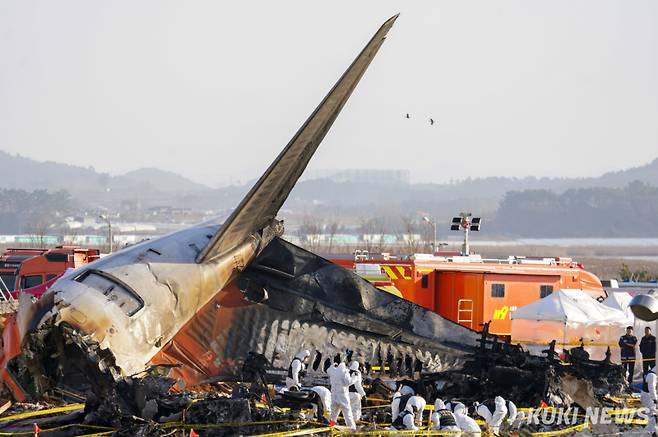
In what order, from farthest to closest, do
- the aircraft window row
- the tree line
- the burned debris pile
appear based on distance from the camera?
the tree line < the burned debris pile < the aircraft window row

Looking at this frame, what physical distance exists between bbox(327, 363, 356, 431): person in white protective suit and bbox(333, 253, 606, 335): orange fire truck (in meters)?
15.8

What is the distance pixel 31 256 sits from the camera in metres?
36.9

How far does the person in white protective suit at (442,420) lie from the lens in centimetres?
1492

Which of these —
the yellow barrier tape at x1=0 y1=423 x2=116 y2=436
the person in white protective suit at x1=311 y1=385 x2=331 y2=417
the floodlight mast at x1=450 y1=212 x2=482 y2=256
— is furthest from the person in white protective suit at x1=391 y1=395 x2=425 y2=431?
the floodlight mast at x1=450 y1=212 x2=482 y2=256

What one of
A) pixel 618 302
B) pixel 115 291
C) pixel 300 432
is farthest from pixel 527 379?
pixel 618 302

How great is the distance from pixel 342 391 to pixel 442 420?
1.56 m

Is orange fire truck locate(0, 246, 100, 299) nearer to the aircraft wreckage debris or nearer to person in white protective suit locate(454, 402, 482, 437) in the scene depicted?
the aircraft wreckage debris

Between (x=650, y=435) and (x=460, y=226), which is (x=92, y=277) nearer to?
(x=650, y=435)

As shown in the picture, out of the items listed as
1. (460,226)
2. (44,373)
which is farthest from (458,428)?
(460,226)

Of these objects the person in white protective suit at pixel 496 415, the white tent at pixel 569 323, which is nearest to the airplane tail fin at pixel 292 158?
the person in white protective suit at pixel 496 415

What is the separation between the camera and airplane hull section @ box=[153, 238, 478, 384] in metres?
19.9

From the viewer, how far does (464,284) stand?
A: 33.4 meters

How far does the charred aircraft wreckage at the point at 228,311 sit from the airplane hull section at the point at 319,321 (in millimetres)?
24

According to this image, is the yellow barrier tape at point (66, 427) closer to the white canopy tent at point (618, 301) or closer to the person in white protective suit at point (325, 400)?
the person in white protective suit at point (325, 400)
